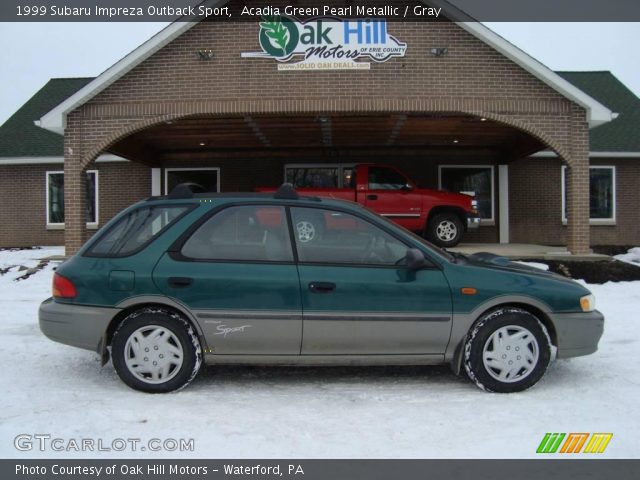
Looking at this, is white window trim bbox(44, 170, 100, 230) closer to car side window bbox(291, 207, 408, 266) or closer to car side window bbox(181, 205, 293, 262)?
car side window bbox(181, 205, 293, 262)

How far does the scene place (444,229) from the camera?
44.2 ft

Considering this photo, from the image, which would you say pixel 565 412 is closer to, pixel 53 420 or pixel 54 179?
pixel 53 420

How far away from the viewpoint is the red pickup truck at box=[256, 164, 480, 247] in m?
13.3

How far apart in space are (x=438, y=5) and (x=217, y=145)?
7.13 metres

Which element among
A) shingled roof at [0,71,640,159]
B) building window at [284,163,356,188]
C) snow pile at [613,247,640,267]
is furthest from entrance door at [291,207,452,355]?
shingled roof at [0,71,640,159]

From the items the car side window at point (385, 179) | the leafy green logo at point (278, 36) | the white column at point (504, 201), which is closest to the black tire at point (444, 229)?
the car side window at point (385, 179)

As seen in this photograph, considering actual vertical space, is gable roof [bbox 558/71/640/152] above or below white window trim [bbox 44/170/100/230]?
above

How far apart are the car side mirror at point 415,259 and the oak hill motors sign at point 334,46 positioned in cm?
719

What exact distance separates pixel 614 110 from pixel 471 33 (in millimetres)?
10094

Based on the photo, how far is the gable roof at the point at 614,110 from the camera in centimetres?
1675

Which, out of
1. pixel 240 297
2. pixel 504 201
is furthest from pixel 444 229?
pixel 240 297

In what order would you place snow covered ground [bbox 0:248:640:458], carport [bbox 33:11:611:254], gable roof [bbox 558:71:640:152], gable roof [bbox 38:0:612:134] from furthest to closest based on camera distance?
gable roof [bbox 558:71:640:152], carport [bbox 33:11:611:254], gable roof [bbox 38:0:612:134], snow covered ground [bbox 0:248:640:458]

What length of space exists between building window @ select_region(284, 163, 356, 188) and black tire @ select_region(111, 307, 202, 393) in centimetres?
1184
